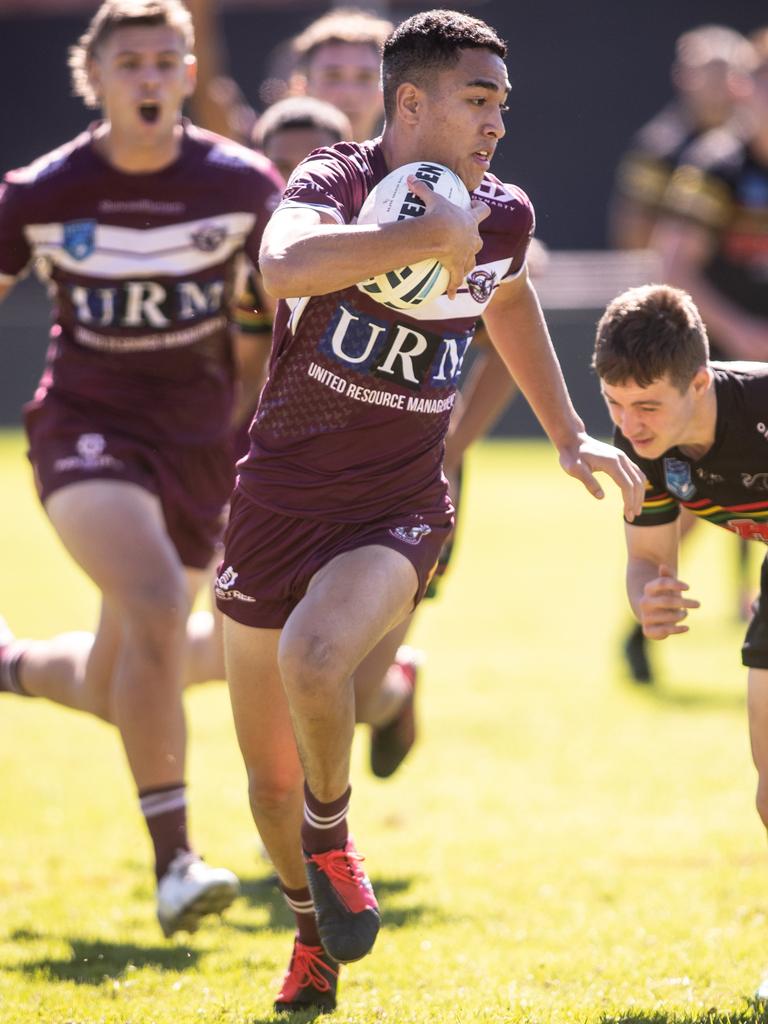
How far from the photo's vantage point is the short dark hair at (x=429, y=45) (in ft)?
12.6

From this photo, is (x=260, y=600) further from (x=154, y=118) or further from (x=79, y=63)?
(x=79, y=63)

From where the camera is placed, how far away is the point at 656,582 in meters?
4.05

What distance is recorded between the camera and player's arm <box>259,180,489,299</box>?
11.5ft

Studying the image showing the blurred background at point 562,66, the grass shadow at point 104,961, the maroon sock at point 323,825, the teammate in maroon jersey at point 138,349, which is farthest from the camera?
the blurred background at point 562,66

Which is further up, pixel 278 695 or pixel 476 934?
pixel 278 695

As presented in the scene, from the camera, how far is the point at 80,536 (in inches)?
202

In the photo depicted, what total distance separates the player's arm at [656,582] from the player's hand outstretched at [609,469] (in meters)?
0.13

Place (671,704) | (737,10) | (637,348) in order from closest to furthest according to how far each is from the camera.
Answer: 1. (637,348)
2. (671,704)
3. (737,10)

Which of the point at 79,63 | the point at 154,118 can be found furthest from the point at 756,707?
the point at 79,63

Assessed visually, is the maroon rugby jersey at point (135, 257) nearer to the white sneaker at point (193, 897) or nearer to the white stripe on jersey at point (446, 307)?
the white stripe on jersey at point (446, 307)

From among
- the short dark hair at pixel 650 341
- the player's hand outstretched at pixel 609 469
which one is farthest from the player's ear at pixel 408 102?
the player's hand outstretched at pixel 609 469

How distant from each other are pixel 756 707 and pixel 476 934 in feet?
4.21

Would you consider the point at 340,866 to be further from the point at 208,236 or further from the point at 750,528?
the point at 208,236

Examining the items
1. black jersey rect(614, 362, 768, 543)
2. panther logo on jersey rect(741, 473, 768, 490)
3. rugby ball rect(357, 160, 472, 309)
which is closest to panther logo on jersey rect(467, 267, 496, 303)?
rugby ball rect(357, 160, 472, 309)
